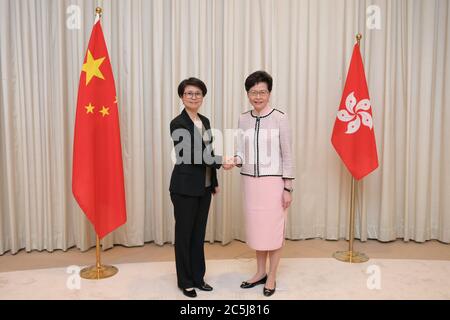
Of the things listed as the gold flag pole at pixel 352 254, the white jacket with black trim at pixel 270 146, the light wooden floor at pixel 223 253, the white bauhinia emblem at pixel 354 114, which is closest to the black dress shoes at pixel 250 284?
the light wooden floor at pixel 223 253

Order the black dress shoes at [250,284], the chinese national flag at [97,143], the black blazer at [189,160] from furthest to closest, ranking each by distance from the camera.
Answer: the chinese national flag at [97,143] < the black dress shoes at [250,284] < the black blazer at [189,160]

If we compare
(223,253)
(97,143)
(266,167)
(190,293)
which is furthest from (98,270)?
(266,167)

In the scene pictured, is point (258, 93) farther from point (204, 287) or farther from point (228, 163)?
point (204, 287)

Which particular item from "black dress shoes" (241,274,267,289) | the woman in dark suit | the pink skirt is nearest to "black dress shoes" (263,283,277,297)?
"black dress shoes" (241,274,267,289)

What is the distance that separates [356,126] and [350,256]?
3.75 ft

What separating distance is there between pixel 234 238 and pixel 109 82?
6.48 feet

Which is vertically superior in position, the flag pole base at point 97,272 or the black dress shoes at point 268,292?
the black dress shoes at point 268,292

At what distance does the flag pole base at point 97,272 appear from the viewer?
131 inches

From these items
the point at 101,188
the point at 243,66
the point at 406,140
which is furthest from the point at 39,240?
the point at 406,140

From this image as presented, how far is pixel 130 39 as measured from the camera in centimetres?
396

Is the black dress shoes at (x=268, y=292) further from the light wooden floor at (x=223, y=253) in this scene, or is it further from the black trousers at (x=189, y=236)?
the light wooden floor at (x=223, y=253)

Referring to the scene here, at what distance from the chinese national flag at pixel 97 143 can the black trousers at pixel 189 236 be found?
0.68m

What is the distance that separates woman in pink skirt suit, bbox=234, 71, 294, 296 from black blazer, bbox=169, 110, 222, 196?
0.30 meters

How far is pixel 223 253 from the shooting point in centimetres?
396
